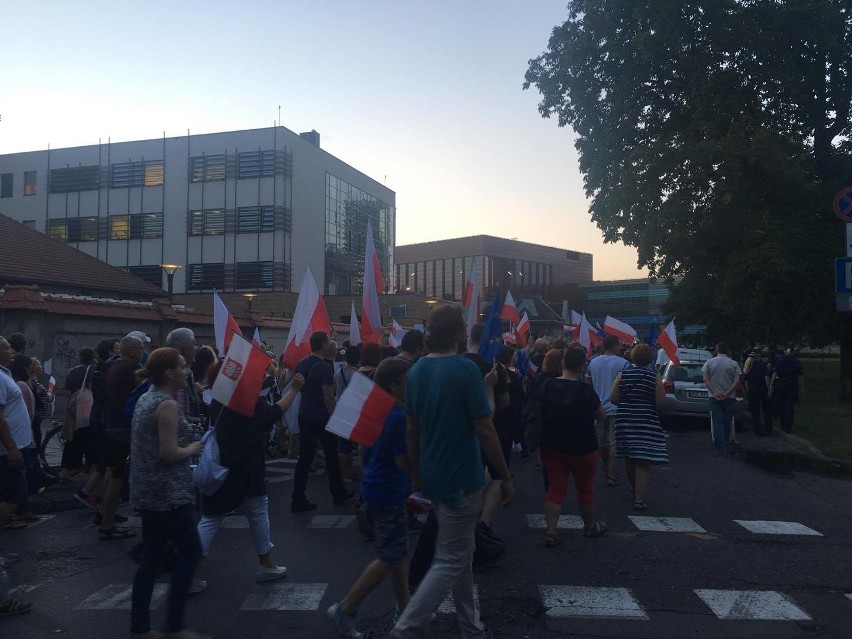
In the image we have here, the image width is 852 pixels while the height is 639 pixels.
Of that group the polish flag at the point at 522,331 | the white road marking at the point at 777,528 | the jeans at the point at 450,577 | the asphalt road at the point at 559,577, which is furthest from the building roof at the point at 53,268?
the jeans at the point at 450,577

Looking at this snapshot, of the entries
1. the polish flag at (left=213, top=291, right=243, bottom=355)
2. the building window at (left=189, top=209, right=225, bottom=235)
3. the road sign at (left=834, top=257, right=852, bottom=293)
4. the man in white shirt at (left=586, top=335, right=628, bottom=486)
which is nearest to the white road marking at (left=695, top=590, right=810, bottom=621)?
the man in white shirt at (left=586, top=335, right=628, bottom=486)

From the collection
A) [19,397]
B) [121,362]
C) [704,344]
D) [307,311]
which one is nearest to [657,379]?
[307,311]

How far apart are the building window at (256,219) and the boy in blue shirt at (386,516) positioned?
38.4 metres

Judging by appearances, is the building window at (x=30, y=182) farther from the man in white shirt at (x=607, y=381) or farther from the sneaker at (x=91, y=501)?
the man in white shirt at (x=607, y=381)

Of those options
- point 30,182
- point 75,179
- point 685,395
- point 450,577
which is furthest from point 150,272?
point 450,577

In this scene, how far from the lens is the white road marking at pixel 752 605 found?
15.6 feet

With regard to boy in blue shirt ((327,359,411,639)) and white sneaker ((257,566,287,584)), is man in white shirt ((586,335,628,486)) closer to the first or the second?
white sneaker ((257,566,287,584))

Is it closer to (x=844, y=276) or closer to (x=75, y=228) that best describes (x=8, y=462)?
(x=844, y=276)

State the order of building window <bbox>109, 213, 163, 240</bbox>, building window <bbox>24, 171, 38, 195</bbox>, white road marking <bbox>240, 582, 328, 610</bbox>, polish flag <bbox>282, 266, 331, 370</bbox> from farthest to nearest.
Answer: building window <bbox>24, 171, 38, 195</bbox>, building window <bbox>109, 213, 163, 240</bbox>, polish flag <bbox>282, 266, 331, 370</bbox>, white road marking <bbox>240, 582, 328, 610</bbox>

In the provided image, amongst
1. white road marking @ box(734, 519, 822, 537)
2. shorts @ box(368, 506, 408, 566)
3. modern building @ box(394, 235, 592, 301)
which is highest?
modern building @ box(394, 235, 592, 301)

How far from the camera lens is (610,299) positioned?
10850cm

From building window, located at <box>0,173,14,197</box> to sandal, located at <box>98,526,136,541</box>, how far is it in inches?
1803

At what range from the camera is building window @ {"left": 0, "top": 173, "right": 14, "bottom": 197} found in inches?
1802

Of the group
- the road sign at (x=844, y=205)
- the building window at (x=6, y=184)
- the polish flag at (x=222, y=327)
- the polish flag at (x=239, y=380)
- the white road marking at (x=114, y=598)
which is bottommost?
the white road marking at (x=114, y=598)
